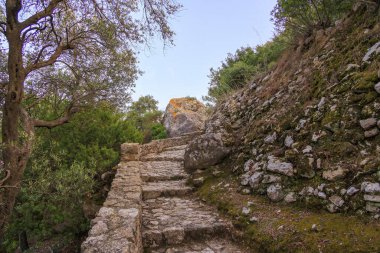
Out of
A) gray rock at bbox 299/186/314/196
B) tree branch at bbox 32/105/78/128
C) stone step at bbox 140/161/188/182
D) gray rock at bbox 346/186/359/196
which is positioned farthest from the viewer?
tree branch at bbox 32/105/78/128

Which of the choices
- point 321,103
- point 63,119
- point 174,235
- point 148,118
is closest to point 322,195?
point 321,103

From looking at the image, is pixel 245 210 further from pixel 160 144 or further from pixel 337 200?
pixel 160 144

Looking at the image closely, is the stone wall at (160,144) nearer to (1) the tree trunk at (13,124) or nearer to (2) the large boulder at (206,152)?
(2) the large boulder at (206,152)

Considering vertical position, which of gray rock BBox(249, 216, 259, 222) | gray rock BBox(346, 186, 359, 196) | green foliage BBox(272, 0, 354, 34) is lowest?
gray rock BBox(249, 216, 259, 222)

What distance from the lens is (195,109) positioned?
1716 centimetres

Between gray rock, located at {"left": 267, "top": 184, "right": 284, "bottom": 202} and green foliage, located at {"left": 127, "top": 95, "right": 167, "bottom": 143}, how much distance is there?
8083mm

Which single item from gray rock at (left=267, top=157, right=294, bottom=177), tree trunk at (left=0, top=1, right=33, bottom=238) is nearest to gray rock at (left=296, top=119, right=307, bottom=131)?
gray rock at (left=267, top=157, right=294, bottom=177)

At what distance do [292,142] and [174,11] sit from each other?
15.2ft

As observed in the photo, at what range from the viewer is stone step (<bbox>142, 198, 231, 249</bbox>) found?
13.5 ft

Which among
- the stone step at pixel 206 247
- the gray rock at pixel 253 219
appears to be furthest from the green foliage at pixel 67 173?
the gray rock at pixel 253 219

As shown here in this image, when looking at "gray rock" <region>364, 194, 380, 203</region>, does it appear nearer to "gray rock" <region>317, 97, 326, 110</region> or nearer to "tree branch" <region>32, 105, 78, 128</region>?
"gray rock" <region>317, 97, 326, 110</region>

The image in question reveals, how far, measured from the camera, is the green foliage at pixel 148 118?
648 inches

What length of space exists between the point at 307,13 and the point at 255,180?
424 cm

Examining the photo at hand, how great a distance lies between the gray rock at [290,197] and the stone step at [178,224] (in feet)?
3.05
